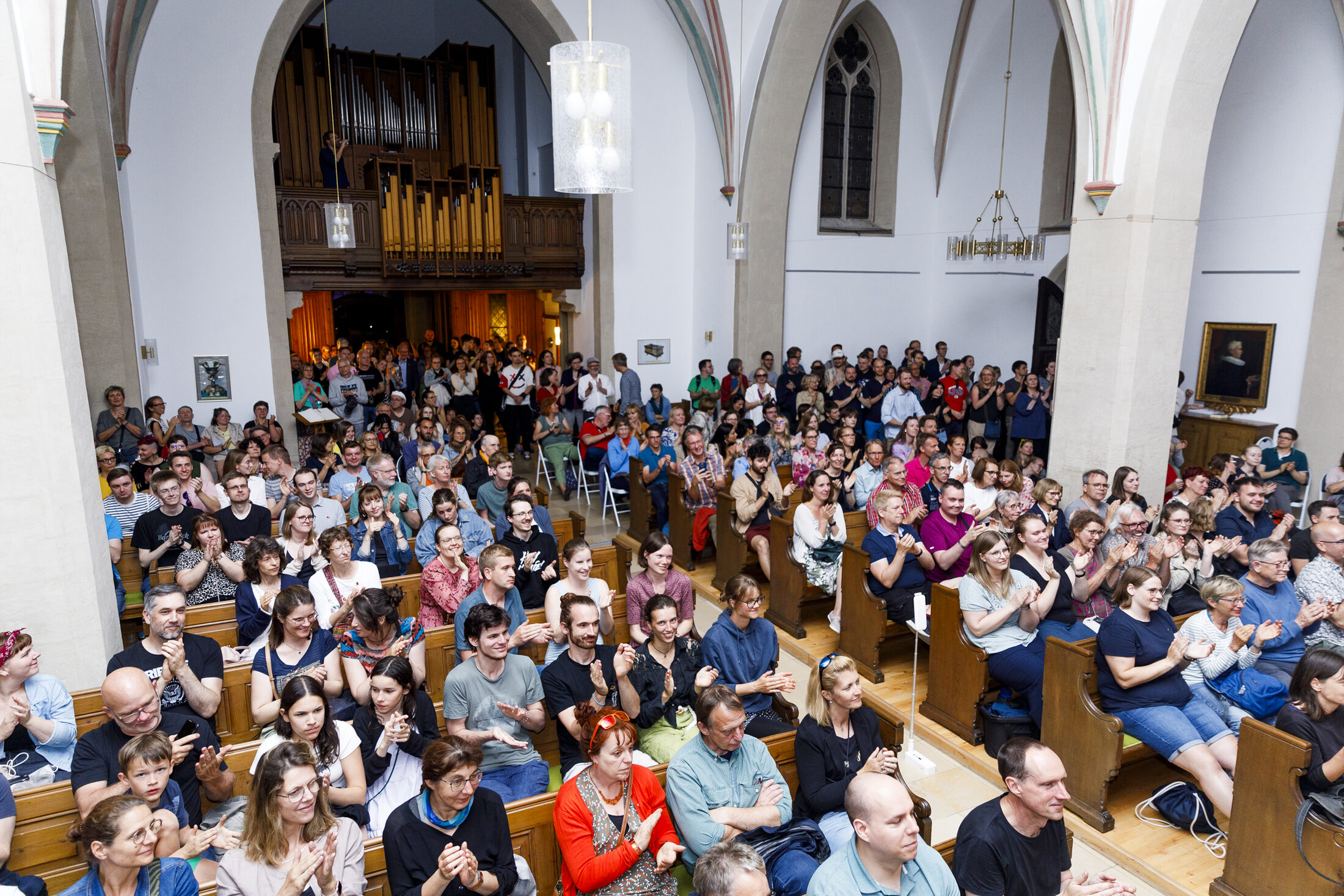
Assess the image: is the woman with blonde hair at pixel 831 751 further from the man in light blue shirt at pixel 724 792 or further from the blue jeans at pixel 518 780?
the blue jeans at pixel 518 780

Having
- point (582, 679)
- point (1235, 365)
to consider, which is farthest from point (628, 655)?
→ point (1235, 365)

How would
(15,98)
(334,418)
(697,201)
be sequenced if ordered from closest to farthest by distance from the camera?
(15,98)
(334,418)
(697,201)

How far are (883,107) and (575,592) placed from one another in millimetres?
10953

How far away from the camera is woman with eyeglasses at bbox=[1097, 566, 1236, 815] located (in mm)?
4008

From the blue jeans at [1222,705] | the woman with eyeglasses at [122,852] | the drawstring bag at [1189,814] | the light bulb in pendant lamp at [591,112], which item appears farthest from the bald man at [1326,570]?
the woman with eyeglasses at [122,852]

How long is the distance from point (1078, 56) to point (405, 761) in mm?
7431

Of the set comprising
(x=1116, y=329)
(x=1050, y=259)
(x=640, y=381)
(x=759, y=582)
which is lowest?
(x=759, y=582)

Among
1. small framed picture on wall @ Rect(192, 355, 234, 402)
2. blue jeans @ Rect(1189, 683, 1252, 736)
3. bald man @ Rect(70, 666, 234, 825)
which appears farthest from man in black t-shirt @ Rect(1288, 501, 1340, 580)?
small framed picture on wall @ Rect(192, 355, 234, 402)

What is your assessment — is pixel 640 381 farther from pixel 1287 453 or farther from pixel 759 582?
pixel 1287 453

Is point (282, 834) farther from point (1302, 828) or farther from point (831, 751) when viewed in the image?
point (1302, 828)

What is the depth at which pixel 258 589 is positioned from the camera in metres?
4.51

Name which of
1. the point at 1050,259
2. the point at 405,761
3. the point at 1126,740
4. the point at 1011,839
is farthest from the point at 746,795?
the point at 1050,259

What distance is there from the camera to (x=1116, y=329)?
23.8 ft

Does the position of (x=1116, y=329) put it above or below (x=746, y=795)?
above
